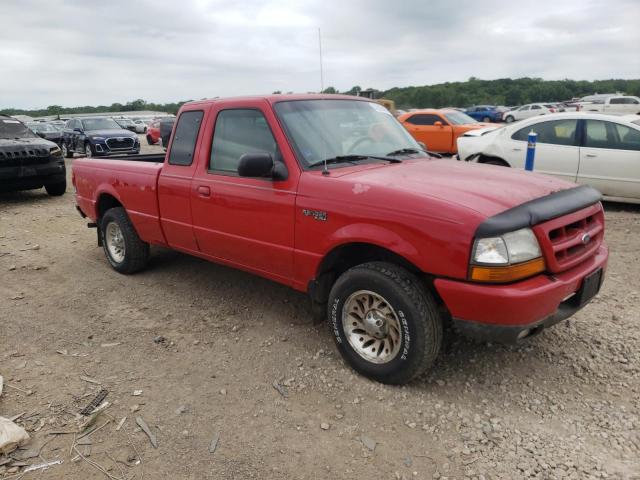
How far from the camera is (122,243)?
548 centimetres

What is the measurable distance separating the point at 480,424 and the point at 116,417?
2.18 metres

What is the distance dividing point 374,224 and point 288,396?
1.25m

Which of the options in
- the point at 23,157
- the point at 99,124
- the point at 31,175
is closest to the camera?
the point at 23,157

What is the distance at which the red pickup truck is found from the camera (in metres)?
2.71

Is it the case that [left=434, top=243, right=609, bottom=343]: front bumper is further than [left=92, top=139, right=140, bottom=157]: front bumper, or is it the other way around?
[left=92, top=139, right=140, bottom=157]: front bumper

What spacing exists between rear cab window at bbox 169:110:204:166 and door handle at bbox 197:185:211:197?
32cm

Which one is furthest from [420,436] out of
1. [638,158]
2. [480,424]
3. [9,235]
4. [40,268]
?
[9,235]

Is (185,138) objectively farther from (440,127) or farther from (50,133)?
(50,133)

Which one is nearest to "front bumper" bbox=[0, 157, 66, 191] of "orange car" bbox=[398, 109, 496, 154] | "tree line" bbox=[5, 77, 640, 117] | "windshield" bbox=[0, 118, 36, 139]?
"windshield" bbox=[0, 118, 36, 139]

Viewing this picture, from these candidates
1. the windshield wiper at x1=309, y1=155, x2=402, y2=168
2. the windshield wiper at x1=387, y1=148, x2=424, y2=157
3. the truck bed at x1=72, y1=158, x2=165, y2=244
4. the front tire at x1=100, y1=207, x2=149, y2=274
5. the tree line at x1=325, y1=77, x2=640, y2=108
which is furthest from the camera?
the tree line at x1=325, y1=77, x2=640, y2=108

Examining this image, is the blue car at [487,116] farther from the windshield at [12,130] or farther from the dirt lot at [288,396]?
the dirt lot at [288,396]

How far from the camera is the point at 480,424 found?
2.85 metres

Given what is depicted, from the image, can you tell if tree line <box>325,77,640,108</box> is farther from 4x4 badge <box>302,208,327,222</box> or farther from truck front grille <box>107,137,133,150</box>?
4x4 badge <box>302,208,327,222</box>

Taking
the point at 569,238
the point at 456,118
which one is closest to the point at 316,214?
the point at 569,238
